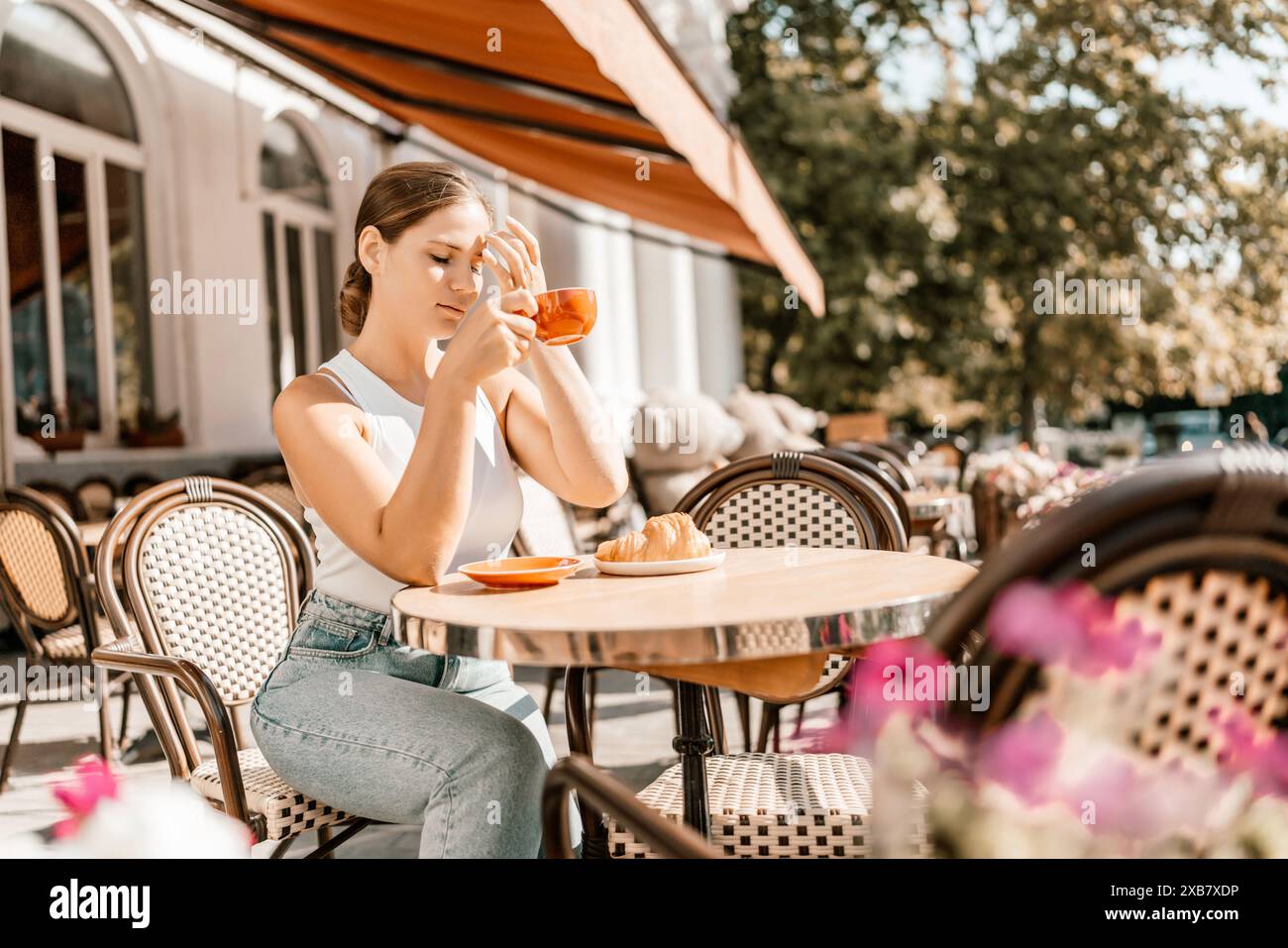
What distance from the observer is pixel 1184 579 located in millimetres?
838

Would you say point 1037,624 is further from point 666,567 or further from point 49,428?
point 49,428

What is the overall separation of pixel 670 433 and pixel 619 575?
4.58 meters

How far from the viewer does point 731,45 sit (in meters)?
18.8

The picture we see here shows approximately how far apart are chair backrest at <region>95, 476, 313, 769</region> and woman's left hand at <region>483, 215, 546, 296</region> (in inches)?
28.9

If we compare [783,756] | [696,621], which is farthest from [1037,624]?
[783,756]

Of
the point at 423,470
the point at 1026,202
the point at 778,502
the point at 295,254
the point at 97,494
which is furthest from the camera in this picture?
the point at 1026,202

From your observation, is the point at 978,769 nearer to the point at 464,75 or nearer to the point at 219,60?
the point at 464,75

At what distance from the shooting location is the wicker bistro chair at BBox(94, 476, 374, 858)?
1.84 meters

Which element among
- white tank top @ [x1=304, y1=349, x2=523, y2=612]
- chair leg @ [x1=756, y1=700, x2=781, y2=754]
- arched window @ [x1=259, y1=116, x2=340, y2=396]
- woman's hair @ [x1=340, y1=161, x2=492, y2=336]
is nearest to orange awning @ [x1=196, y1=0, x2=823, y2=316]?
woman's hair @ [x1=340, y1=161, x2=492, y2=336]

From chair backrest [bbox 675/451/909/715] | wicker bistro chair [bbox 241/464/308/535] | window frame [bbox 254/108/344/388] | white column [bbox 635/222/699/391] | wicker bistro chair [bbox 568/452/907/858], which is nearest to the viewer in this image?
wicker bistro chair [bbox 568/452/907/858]

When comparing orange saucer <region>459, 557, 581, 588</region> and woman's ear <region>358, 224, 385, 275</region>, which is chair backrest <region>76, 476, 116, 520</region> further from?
orange saucer <region>459, 557, 581, 588</region>

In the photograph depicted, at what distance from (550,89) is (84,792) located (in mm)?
4867

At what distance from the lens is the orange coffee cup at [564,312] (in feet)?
5.79
